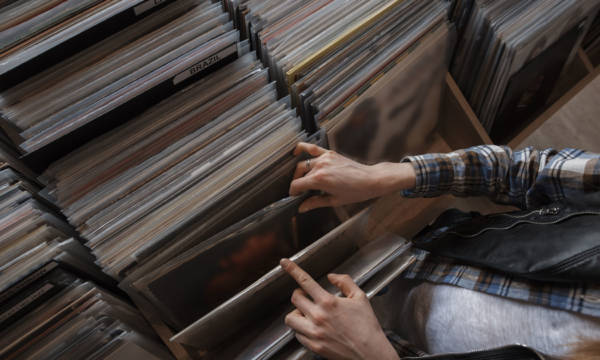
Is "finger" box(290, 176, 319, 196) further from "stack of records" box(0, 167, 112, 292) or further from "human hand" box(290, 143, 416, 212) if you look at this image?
"stack of records" box(0, 167, 112, 292)

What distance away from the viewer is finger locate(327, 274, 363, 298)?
2.51ft

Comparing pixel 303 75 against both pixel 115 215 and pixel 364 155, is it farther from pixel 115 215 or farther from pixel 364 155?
pixel 115 215

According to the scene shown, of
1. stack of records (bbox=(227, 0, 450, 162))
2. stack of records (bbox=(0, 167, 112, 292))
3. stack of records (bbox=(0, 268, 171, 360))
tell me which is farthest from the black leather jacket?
stack of records (bbox=(0, 167, 112, 292))

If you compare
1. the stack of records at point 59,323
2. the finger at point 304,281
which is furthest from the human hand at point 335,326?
the stack of records at point 59,323

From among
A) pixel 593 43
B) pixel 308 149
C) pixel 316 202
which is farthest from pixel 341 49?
pixel 593 43

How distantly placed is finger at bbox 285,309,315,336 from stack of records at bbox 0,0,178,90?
2.31 feet

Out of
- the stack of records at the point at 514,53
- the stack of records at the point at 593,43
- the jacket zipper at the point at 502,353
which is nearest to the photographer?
the jacket zipper at the point at 502,353

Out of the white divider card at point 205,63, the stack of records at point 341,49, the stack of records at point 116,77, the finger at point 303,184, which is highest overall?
the stack of records at point 116,77

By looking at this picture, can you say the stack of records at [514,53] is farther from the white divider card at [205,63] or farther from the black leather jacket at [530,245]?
the white divider card at [205,63]

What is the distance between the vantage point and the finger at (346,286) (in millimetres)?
765

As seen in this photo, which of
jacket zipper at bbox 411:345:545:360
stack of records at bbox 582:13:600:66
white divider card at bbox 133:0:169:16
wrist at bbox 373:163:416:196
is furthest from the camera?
stack of records at bbox 582:13:600:66

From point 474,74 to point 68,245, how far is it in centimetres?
121

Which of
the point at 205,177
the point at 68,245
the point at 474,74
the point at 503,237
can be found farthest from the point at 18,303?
the point at 474,74

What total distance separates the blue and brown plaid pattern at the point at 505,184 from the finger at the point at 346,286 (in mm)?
272
